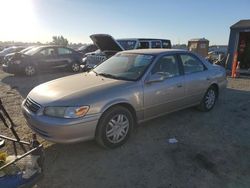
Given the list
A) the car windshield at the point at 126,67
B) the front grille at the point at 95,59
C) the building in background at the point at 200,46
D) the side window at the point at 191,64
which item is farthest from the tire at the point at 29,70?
the building in background at the point at 200,46

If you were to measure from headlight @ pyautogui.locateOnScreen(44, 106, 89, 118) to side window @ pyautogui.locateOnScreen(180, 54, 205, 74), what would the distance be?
2.57 metres

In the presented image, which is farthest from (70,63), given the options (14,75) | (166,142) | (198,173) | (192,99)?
(198,173)

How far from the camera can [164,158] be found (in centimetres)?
371

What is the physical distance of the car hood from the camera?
353 cm

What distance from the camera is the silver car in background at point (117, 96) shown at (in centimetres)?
347

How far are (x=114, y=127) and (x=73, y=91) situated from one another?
860 millimetres

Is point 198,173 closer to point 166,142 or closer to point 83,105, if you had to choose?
point 166,142

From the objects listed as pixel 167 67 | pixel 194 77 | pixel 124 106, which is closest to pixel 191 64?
pixel 194 77

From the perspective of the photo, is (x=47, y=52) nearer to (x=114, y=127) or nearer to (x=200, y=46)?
(x=114, y=127)

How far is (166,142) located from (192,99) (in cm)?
153

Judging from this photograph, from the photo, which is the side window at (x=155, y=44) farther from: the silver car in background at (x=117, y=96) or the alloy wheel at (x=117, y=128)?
the alloy wheel at (x=117, y=128)

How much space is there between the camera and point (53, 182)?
3.11m

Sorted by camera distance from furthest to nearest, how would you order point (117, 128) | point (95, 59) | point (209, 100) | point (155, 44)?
point (155, 44)
point (95, 59)
point (209, 100)
point (117, 128)

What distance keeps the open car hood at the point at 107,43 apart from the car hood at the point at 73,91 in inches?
196
